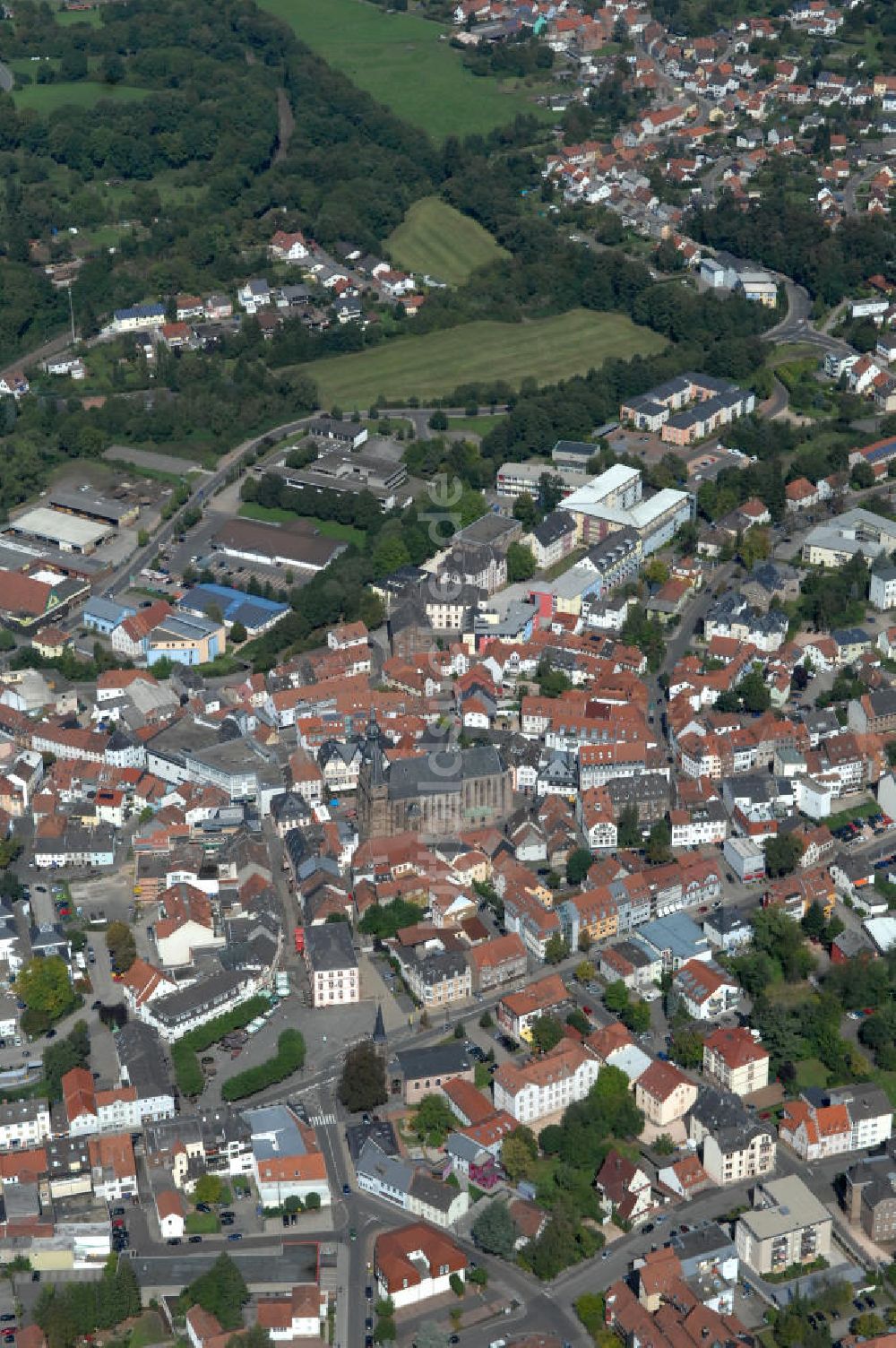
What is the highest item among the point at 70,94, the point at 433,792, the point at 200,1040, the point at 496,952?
the point at 433,792

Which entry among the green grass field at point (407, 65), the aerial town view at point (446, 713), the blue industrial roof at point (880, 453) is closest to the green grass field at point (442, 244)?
the aerial town view at point (446, 713)

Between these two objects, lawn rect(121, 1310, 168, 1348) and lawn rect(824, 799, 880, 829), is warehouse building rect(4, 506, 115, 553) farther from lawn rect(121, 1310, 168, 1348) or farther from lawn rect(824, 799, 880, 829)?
lawn rect(121, 1310, 168, 1348)

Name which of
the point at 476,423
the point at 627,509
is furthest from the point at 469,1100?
the point at 476,423

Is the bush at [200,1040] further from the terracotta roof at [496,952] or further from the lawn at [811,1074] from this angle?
the lawn at [811,1074]

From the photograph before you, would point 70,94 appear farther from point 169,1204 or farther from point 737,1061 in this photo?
point 169,1204

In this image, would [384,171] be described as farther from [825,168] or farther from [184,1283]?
[184,1283]
